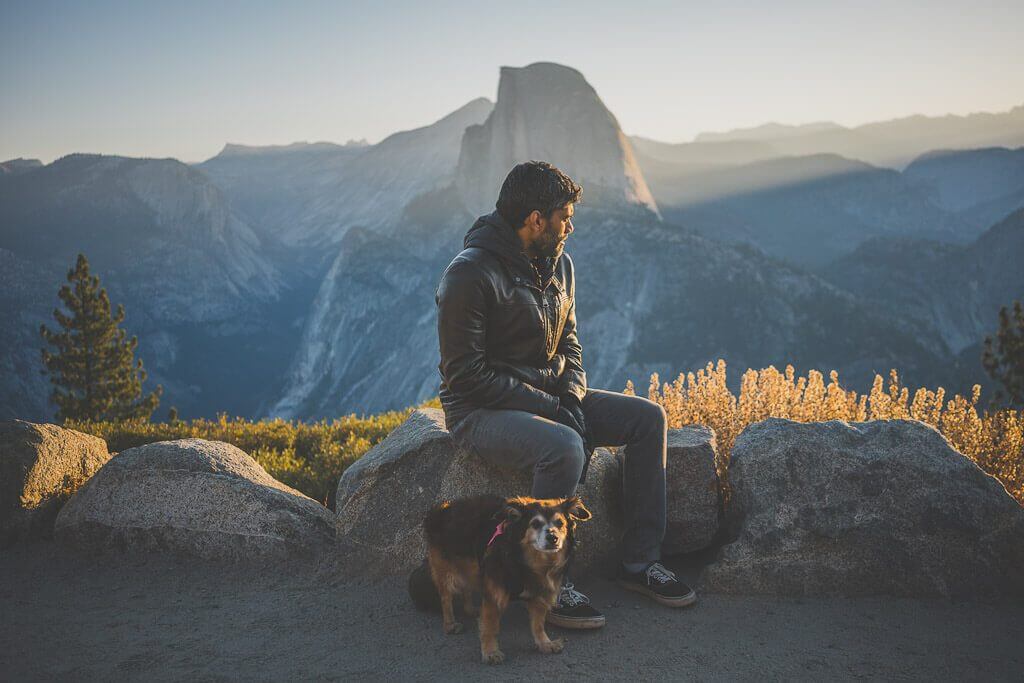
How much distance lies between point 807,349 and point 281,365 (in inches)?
4148

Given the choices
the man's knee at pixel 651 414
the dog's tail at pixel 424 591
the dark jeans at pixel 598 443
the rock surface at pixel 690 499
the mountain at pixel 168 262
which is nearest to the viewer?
the dark jeans at pixel 598 443

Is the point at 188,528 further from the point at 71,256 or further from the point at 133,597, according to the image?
the point at 71,256

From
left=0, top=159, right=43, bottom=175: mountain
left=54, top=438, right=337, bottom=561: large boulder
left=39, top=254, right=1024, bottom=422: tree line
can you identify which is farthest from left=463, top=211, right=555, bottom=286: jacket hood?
left=0, top=159, right=43, bottom=175: mountain

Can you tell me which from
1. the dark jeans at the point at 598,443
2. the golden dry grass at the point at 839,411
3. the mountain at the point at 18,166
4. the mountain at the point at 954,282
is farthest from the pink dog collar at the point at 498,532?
the mountain at the point at 18,166

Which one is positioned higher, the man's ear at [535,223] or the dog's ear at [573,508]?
the man's ear at [535,223]

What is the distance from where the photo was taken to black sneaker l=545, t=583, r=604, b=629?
4.73m

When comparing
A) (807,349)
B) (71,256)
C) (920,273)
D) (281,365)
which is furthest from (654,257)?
(71,256)

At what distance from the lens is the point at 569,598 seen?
484 cm

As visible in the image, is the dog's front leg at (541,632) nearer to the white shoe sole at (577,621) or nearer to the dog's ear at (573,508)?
the white shoe sole at (577,621)

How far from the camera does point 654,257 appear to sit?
105 m

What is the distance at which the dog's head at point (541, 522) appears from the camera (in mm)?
4023

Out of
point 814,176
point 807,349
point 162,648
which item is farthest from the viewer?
point 814,176

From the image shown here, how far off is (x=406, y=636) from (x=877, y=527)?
3.73 m

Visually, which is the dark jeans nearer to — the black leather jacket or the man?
the man
